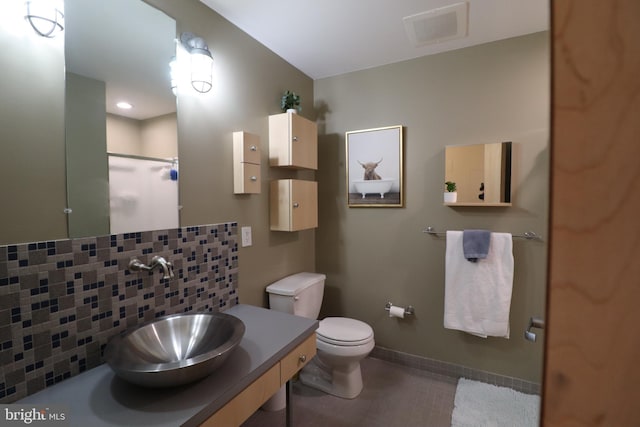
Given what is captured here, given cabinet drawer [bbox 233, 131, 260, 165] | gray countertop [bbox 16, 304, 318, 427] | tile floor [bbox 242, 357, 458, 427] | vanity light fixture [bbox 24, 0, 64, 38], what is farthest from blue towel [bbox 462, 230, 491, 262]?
vanity light fixture [bbox 24, 0, 64, 38]

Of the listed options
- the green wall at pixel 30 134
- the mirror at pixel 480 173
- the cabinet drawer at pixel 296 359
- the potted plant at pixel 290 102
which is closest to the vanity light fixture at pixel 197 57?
the green wall at pixel 30 134

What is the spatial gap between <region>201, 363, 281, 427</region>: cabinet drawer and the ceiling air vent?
208 cm

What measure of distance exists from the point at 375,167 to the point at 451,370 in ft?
5.72

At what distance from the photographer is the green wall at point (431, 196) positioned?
196 centimetres

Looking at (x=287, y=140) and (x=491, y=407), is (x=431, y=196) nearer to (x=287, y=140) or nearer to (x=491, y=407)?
(x=287, y=140)

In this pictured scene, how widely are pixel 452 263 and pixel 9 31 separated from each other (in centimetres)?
252

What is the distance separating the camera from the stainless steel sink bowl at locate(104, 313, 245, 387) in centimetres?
88

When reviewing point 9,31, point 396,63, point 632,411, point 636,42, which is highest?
point 396,63

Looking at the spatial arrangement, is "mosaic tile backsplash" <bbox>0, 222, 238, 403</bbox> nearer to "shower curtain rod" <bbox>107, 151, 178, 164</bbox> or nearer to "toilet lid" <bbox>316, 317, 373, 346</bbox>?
"shower curtain rod" <bbox>107, 151, 178, 164</bbox>

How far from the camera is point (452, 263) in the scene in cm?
209

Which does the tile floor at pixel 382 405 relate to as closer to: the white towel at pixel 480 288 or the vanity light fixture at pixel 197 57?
the white towel at pixel 480 288

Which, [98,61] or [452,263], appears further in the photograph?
[452,263]

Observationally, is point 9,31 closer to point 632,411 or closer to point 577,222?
point 577,222

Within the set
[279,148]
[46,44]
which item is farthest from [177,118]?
[279,148]
